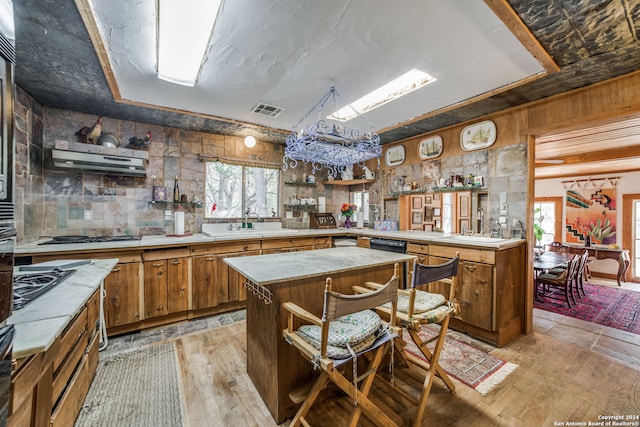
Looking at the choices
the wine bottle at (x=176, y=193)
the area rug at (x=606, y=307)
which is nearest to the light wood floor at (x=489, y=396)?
the area rug at (x=606, y=307)

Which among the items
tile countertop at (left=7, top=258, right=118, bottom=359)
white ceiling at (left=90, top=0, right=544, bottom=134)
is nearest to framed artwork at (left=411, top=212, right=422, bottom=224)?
white ceiling at (left=90, top=0, right=544, bottom=134)

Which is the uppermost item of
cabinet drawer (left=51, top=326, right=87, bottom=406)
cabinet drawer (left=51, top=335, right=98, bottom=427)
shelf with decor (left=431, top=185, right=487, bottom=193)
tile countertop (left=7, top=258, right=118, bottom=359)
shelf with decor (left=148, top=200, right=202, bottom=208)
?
shelf with decor (left=431, top=185, right=487, bottom=193)

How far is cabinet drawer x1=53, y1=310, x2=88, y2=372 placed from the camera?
47.0 inches

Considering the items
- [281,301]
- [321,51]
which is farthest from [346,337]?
[321,51]

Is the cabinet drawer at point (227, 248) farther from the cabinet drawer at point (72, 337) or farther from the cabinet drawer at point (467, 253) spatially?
the cabinet drawer at point (467, 253)

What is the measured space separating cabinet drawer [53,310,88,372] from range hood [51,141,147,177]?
213 centimetres

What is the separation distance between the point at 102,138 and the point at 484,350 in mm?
4748

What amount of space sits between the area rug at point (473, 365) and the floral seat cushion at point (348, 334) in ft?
3.79

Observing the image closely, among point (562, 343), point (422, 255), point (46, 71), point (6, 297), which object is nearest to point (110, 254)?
point (46, 71)

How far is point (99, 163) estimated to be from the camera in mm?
2965

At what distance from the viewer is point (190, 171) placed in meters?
3.74

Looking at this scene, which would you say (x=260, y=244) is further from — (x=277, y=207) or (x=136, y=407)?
(x=136, y=407)

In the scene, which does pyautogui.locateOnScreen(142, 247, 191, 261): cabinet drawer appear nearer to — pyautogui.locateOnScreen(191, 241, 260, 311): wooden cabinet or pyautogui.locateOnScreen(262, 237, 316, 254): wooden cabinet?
pyautogui.locateOnScreen(191, 241, 260, 311): wooden cabinet

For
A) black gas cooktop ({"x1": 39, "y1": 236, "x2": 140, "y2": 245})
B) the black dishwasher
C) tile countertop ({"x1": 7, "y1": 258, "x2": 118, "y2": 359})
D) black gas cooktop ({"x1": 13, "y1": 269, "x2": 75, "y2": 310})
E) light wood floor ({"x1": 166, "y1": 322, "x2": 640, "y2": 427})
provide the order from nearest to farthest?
1. tile countertop ({"x1": 7, "y1": 258, "x2": 118, "y2": 359})
2. black gas cooktop ({"x1": 13, "y1": 269, "x2": 75, "y2": 310})
3. light wood floor ({"x1": 166, "y1": 322, "x2": 640, "y2": 427})
4. black gas cooktop ({"x1": 39, "y1": 236, "x2": 140, "y2": 245})
5. the black dishwasher
